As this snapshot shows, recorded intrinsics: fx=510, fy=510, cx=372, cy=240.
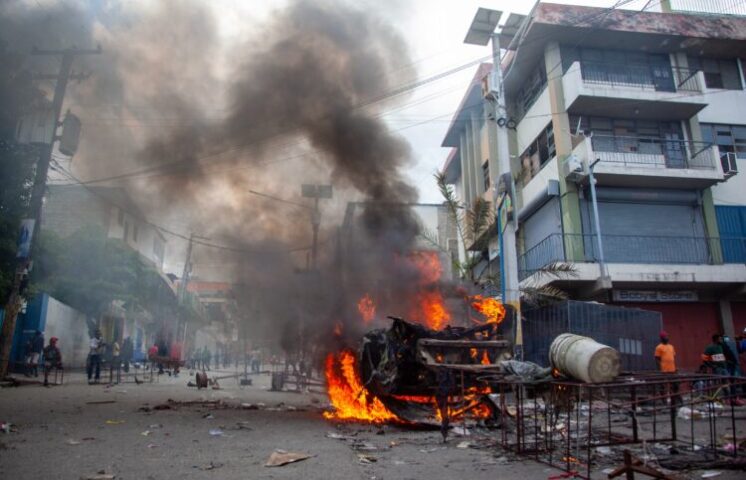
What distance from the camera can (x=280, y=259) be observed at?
1653 cm

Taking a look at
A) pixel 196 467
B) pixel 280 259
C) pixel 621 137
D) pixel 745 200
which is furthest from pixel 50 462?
pixel 745 200

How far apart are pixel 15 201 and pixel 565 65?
16.9 meters

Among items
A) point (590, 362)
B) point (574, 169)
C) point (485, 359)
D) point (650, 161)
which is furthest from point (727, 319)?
point (590, 362)

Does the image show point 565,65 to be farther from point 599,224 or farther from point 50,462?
point 50,462

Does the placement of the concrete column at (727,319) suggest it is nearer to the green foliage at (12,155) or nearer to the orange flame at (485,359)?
the orange flame at (485,359)

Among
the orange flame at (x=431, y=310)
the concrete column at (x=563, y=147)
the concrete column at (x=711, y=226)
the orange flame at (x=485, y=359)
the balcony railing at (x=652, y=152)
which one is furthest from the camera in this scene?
the balcony railing at (x=652, y=152)

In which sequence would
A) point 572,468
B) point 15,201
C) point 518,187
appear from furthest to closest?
point 518,187, point 15,201, point 572,468

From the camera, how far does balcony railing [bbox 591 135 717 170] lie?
16.7 meters

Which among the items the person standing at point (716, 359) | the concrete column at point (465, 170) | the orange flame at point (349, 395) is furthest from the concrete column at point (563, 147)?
the orange flame at point (349, 395)

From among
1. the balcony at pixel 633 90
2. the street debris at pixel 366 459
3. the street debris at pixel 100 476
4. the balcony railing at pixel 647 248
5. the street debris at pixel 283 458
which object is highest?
the balcony at pixel 633 90

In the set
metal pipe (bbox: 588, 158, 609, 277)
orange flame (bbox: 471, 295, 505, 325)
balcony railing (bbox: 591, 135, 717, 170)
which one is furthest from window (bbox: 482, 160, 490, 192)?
orange flame (bbox: 471, 295, 505, 325)

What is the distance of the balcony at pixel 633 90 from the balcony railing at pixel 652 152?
979 mm

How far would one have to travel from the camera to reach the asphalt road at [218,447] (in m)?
4.78

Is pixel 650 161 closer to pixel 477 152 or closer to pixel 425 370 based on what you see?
pixel 477 152
